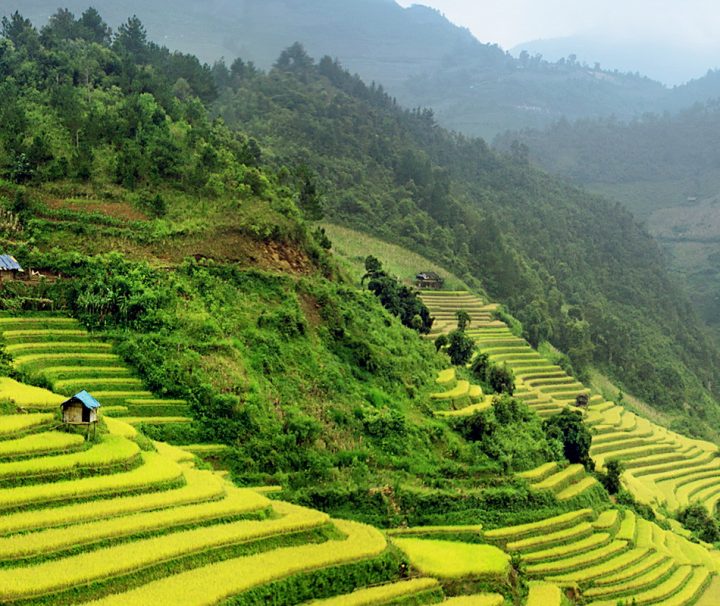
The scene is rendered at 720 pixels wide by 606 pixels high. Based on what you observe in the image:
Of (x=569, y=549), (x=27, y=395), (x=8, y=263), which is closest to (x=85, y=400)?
(x=27, y=395)

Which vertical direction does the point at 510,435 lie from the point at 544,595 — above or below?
above

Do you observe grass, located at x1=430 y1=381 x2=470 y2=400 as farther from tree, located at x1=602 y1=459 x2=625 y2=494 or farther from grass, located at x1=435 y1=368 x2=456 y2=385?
tree, located at x1=602 y1=459 x2=625 y2=494

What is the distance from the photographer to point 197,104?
38.3 meters

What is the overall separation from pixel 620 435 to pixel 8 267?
28328 mm

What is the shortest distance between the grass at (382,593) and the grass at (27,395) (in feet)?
21.0

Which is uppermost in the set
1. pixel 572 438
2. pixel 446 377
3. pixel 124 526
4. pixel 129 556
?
pixel 124 526

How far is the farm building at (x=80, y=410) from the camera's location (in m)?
13.4

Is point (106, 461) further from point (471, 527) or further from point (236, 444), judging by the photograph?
point (471, 527)

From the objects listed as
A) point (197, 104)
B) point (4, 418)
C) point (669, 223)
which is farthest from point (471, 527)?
point (669, 223)

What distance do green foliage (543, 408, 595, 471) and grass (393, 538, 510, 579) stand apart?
10.1 metres

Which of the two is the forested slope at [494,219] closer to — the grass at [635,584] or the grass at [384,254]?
the grass at [384,254]

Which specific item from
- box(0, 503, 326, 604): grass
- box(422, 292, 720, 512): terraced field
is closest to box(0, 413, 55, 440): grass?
box(0, 503, 326, 604): grass

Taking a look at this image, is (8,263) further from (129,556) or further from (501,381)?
(501,381)

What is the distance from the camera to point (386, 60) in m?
191
